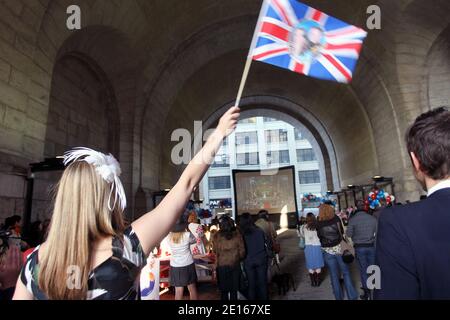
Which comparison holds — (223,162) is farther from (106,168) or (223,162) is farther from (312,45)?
(106,168)

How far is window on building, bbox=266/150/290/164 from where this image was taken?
1788 inches

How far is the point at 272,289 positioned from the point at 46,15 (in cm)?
839

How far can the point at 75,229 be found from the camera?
123cm

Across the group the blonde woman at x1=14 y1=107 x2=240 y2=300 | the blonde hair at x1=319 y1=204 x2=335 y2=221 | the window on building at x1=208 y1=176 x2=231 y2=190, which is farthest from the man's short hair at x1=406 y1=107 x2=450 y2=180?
the window on building at x1=208 y1=176 x2=231 y2=190

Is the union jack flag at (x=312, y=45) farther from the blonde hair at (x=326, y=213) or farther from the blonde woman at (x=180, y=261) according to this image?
the blonde woman at (x=180, y=261)

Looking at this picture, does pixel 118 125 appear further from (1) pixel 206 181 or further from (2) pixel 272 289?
(1) pixel 206 181

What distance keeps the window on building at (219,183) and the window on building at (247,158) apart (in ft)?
10.2

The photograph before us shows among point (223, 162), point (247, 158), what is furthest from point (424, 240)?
point (223, 162)

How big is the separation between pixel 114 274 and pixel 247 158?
44.1 metres

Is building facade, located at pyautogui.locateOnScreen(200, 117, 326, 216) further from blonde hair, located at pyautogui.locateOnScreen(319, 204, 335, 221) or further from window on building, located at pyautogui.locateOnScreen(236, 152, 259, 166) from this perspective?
blonde hair, located at pyautogui.locateOnScreen(319, 204, 335, 221)

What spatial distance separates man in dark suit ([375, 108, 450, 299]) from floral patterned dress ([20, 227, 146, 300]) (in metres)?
1.03

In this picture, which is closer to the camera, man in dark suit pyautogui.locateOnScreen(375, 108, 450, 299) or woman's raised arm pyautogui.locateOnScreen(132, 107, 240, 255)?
man in dark suit pyautogui.locateOnScreen(375, 108, 450, 299)
